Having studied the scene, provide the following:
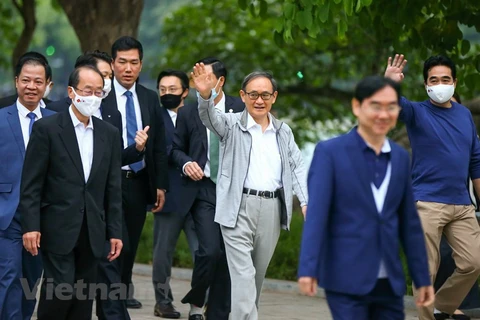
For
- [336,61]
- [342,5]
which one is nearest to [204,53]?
[336,61]

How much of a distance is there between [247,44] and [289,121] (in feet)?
5.64

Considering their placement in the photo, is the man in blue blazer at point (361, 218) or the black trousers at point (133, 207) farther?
the black trousers at point (133, 207)

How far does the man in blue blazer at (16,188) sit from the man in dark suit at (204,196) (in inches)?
54.1

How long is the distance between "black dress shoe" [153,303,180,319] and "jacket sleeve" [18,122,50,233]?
292cm

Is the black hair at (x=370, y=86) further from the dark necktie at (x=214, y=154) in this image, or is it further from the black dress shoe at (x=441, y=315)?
the black dress shoe at (x=441, y=315)

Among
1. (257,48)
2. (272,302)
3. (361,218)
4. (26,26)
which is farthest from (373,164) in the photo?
(257,48)

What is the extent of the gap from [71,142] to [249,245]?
5.38ft

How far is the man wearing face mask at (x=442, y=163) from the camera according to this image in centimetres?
911

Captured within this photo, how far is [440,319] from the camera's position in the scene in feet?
34.4

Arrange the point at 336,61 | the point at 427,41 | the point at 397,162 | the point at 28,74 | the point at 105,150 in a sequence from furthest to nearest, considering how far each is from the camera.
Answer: the point at 336,61 < the point at 427,41 < the point at 28,74 < the point at 105,150 < the point at 397,162

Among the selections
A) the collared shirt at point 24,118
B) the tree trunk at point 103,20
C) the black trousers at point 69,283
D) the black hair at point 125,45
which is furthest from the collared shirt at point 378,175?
the tree trunk at point 103,20

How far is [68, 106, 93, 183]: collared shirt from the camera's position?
26.1 ft

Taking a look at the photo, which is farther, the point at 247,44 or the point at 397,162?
the point at 247,44

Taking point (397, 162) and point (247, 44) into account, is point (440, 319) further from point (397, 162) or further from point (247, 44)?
point (247, 44)
